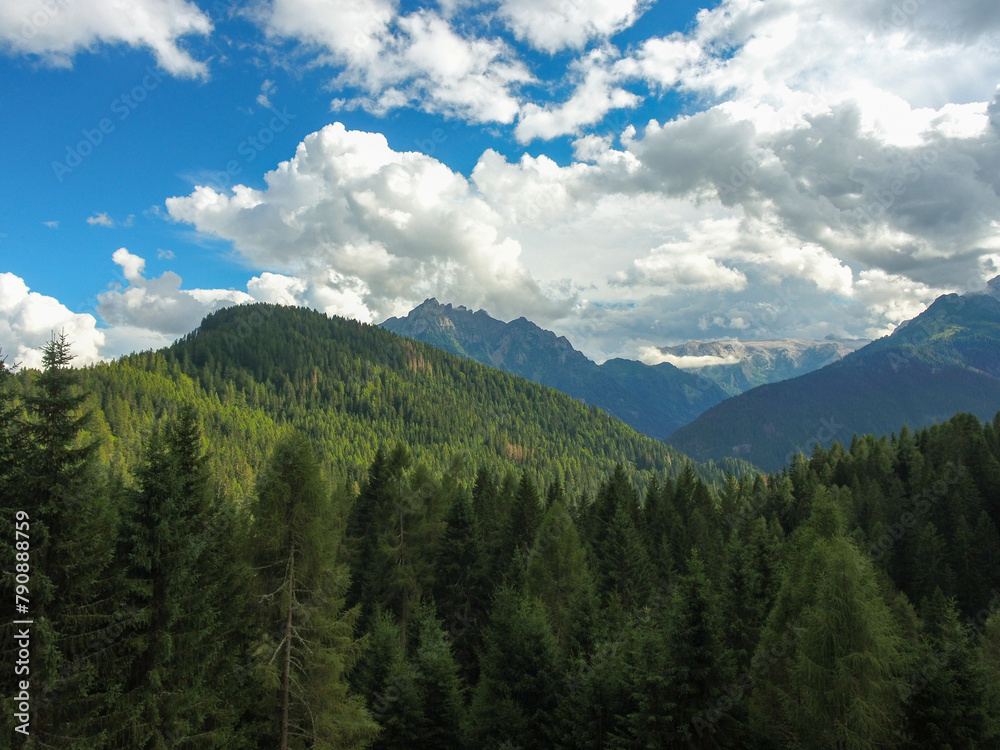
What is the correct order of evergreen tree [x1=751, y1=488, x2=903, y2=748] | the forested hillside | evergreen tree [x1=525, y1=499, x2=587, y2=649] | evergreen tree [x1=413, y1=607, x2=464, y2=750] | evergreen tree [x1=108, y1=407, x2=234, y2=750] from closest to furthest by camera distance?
the forested hillside < evergreen tree [x1=108, y1=407, x2=234, y2=750] < evergreen tree [x1=751, y1=488, x2=903, y2=748] < evergreen tree [x1=413, y1=607, x2=464, y2=750] < evergreen tree [x1=525, y1=499, x2=587, y2=649]

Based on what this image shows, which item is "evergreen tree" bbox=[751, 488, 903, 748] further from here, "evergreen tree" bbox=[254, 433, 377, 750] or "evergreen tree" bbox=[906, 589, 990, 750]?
"evergreen tree" bbox=[254, 433, 377, 750]

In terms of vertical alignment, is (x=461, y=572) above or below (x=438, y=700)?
above

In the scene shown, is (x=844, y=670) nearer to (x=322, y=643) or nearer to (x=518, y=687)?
(x=518, y=687)

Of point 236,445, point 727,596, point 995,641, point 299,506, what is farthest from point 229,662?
point 236,445

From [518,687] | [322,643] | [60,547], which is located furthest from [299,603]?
[518,687]

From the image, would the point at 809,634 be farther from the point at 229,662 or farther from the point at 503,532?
the point at 503,532

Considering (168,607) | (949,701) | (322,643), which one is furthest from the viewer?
(322,643)

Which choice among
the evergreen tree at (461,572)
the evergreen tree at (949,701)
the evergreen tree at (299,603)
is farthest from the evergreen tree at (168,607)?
the evergreen tree at (461,572)

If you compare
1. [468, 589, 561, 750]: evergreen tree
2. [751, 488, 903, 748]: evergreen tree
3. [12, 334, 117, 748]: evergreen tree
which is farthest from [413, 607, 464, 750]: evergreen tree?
[12, 334, 117, 748]: evergreen tree

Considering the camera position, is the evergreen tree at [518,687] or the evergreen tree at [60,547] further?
the evergreen tree at [518,687]

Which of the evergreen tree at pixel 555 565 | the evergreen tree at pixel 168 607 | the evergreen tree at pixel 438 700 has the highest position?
the evergreen tree at pixel 168 607

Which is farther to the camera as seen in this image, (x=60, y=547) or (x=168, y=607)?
(x=168, y=607)

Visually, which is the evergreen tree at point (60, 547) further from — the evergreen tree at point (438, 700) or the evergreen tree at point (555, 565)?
the evergreen tree at point (555, 565)

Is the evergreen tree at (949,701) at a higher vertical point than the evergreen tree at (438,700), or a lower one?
higher
